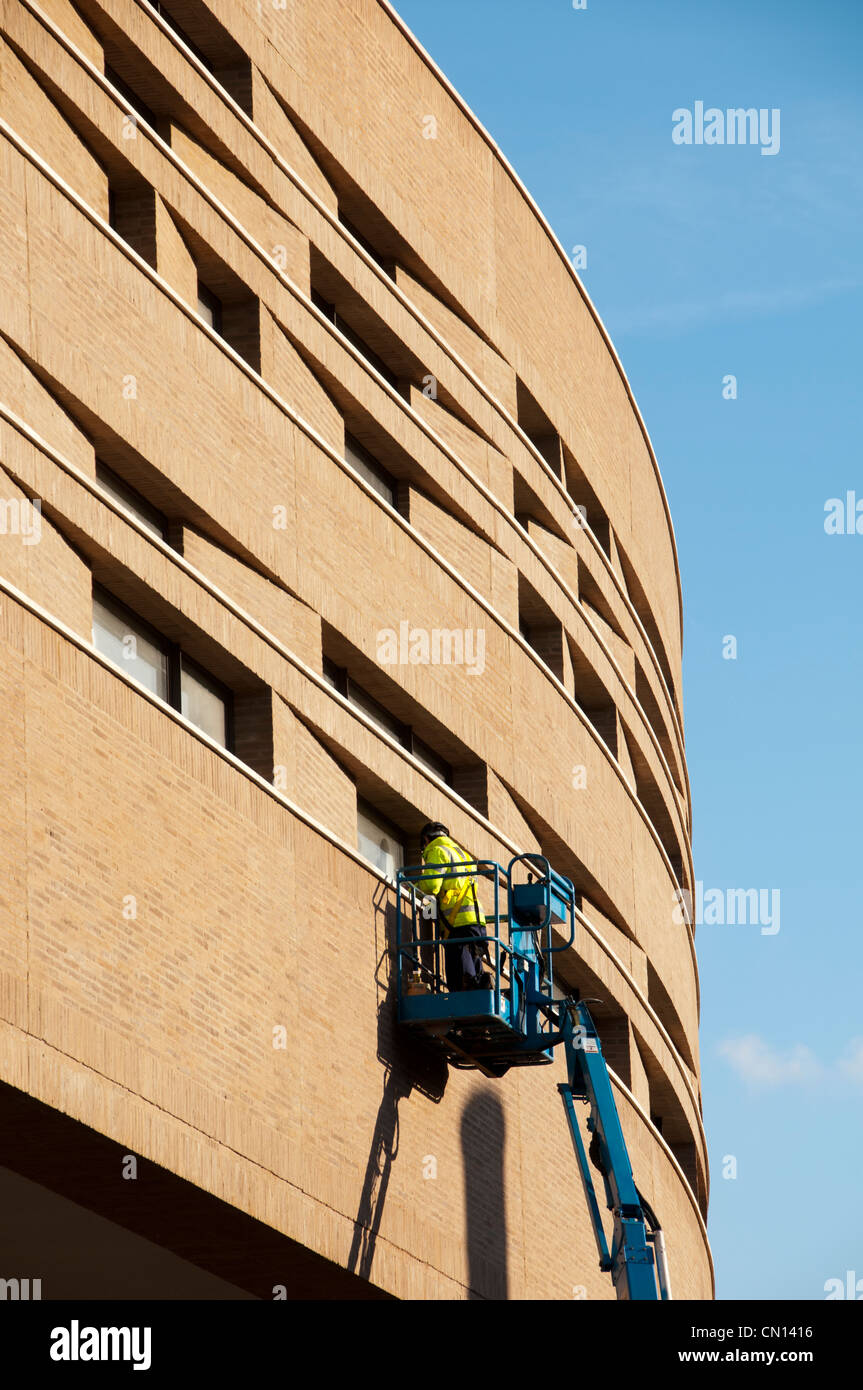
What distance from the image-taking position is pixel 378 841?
22781 mm

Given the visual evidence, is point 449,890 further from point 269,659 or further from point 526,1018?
point 269,659

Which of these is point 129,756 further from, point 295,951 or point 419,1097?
point 419,1097

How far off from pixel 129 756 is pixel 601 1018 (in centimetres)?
1299

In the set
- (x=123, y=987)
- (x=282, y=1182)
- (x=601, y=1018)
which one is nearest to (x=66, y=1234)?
(x=282, y=1182)

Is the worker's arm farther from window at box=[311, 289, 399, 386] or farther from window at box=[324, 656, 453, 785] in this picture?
window at box=[311, 289, 399, 386]

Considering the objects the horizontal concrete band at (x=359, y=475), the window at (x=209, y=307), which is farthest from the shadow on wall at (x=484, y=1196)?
the window at (x=209, y=307)

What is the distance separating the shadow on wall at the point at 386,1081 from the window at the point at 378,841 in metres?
0.86

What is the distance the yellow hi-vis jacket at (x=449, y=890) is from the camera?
2138 cm

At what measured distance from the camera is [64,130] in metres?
19.9

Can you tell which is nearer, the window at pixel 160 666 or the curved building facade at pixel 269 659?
the curved building facade at pixel 269 659

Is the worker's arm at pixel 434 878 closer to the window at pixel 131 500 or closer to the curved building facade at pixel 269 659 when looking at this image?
the curved building facade at pixel 269 659

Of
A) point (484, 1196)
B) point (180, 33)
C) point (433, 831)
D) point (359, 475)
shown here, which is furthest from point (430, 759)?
point (180, 33)

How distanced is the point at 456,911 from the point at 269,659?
10.2 feet

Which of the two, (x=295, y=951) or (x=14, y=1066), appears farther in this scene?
(x=295, y=951)
